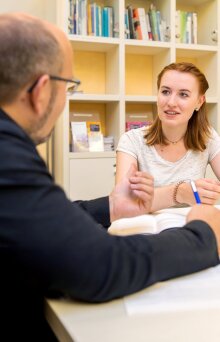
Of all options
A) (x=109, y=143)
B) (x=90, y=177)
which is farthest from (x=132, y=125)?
(x=90, y=177)

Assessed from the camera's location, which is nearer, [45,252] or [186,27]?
[45,252]

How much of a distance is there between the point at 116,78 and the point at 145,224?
2.20m

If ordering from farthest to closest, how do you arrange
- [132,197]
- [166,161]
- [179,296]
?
[166,161] → [132,197] → [179,296]

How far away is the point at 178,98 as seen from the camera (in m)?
2.04

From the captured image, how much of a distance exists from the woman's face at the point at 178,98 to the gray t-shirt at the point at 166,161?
0.17 m

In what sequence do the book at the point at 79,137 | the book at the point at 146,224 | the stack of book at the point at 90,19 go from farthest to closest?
the book at the point at 79,137 → the stack of book at the point at 90,19 → the book at the point at 146,224

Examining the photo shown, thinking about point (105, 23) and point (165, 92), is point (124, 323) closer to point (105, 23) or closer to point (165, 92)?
point (165, 92)

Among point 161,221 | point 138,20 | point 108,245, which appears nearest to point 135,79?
point 138,20

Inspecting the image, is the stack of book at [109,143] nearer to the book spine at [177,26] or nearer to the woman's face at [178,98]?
the book spine at [177,26]

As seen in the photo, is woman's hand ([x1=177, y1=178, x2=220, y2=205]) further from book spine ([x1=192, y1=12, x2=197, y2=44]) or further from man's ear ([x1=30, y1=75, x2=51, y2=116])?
book spine ([x1=192, y1=12, x2=197, y2=44])

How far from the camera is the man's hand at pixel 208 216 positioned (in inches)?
31.8

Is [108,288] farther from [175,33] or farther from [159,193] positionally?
[175,33]

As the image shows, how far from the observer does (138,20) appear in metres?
3.20

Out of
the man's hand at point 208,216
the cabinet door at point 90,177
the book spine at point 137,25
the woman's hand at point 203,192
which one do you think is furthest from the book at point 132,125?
the man's hand at point 208,216
